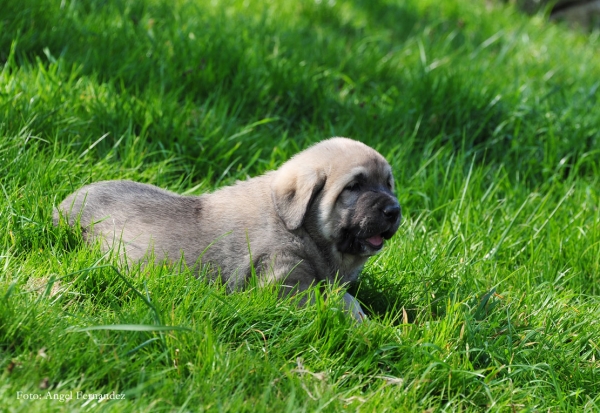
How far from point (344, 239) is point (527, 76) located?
4.00 metres

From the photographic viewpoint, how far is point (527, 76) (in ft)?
24.5

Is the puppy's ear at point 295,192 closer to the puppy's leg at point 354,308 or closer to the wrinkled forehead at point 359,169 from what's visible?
the wrinkled forehead at point 359,169

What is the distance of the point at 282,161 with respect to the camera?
554cm

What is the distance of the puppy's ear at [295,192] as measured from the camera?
4168 mm

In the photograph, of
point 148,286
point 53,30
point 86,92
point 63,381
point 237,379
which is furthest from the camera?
point 53,30

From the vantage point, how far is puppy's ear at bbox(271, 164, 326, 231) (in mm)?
4168

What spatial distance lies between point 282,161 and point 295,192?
1.31 meters

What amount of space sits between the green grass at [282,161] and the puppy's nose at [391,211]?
1.21 ft

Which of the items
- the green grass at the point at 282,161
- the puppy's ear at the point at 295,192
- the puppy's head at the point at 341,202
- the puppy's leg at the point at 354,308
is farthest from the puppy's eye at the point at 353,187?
the puppy's leg at the point at 354,308

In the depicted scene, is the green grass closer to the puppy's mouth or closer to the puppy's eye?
the puppy's mouth

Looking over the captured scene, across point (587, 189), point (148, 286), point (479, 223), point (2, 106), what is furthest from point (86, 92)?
point (587, 189)

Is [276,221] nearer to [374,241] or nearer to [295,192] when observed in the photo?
[295,192]

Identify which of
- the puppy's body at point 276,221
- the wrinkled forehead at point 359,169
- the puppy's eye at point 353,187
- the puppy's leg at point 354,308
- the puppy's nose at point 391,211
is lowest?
the puppy's leg at point 354,308

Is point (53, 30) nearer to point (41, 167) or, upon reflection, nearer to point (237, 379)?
point (41, 167)
